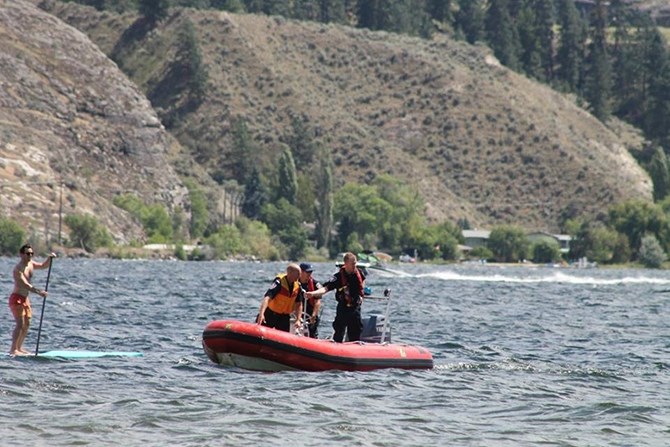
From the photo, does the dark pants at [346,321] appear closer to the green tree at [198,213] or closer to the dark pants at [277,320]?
the dark pants at [277,320]

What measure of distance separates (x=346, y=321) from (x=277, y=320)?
1719mm

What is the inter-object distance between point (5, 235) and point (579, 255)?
269ft

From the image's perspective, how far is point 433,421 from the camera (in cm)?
2466

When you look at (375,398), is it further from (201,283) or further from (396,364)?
(201,283)

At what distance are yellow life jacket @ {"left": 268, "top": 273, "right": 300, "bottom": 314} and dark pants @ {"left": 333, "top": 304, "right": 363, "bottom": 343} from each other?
1409mm

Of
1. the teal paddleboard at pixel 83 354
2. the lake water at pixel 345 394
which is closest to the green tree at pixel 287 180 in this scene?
the lake water at pixel 345 394

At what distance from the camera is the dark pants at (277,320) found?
98.9ft

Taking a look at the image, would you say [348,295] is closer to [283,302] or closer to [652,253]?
[283,302]

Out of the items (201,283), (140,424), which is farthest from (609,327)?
(201,283)

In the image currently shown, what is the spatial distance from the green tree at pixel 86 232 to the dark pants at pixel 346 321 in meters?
120

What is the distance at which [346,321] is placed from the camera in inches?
1225

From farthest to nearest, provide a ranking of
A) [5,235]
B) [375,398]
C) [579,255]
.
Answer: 1. [579,255]
2. [5,235]
3. [375,398]

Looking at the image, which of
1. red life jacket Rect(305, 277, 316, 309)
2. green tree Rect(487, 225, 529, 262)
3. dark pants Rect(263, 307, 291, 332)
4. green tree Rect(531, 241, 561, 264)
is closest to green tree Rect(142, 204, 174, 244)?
green tree Rect(487, 225, 529, 262)

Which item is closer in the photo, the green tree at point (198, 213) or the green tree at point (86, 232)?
the green tree at point (86, 232)
